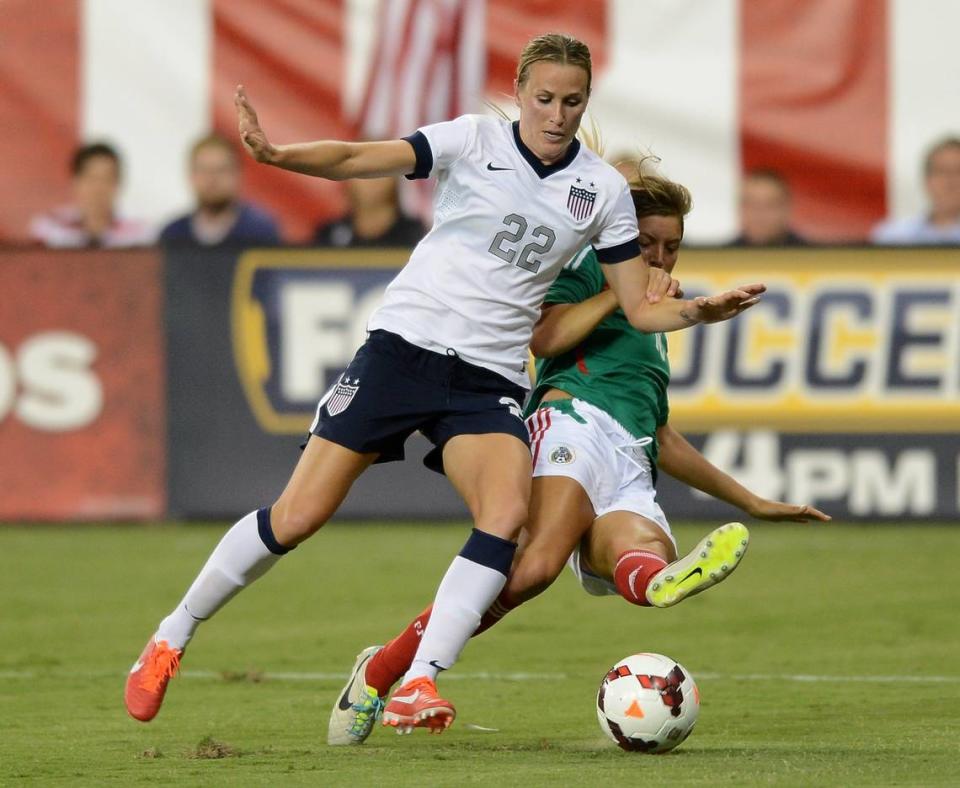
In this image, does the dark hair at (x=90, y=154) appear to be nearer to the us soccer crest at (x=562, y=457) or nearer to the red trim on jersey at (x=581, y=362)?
the red trim on jersey at (x=581, y=362)

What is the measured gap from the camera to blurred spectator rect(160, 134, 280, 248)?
503 inches

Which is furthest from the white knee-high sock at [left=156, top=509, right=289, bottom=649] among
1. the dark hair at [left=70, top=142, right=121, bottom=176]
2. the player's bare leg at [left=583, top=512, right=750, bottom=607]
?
the dark hair at [left=70, top=142, right=121, bottom=176]

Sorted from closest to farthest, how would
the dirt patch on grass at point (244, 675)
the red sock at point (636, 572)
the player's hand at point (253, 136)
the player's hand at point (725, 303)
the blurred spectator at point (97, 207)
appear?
the player's hand at point (253, 136) → the player's hand at point (725, 303) → the red sock at point (636, 572) → the dirt patch on grass at point (244, 675) → the blurred spectator at point (97, 207)

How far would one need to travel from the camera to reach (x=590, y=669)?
7488 millimetres

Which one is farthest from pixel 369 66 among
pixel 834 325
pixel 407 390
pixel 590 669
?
pixel 407 390

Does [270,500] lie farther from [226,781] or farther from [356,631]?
[226,781]

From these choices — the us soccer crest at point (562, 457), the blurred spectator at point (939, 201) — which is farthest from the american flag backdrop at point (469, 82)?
the us soccer crest at point (562, 457)

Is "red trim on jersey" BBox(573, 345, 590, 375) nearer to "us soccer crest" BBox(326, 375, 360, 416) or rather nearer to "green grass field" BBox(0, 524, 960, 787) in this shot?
"us soccer crest" BBox(326, 375, 360, 416)

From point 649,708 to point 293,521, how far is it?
1.19m

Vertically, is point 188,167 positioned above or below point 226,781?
above

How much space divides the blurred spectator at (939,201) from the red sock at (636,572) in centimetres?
749

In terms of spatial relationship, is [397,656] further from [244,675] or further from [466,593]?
[244,675]

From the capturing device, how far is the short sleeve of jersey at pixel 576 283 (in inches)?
250

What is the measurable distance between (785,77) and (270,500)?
4.92 m
